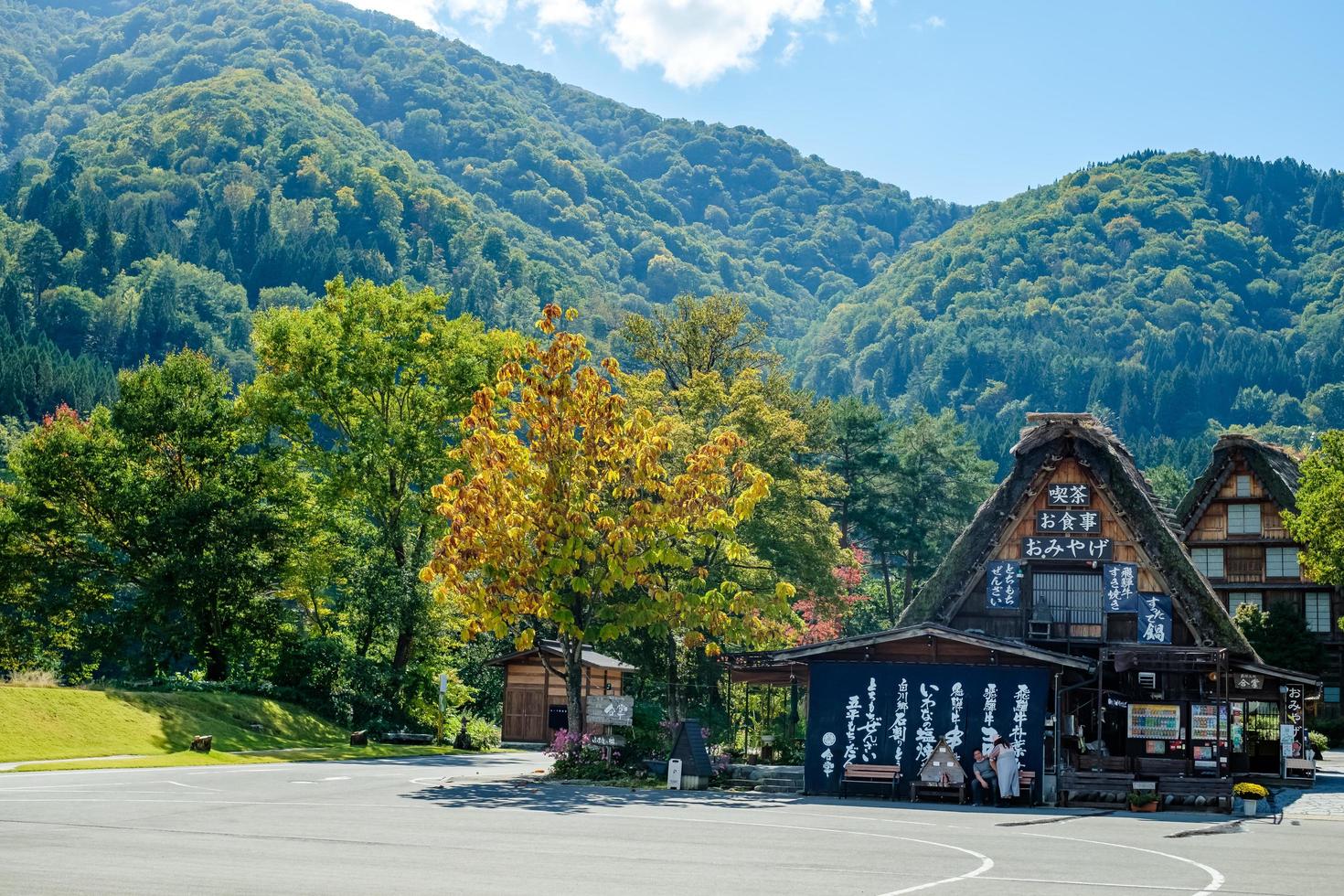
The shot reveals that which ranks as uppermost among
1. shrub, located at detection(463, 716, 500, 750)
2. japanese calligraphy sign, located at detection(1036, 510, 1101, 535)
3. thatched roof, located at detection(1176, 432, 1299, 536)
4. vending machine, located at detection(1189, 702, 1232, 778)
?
A: thatched roof, located at detection(1176, 432, 1299, 536)

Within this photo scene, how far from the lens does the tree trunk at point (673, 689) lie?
155 feet

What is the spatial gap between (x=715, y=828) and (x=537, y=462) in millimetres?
14063

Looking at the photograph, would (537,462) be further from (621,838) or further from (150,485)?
(150,485)

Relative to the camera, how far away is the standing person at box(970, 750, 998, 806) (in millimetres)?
31266

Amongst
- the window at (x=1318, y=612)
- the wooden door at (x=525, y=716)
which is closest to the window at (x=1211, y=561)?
the window at (x=1318, y=612)

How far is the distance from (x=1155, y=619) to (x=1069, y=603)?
7.68 ft

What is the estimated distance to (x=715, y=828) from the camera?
2331 cm

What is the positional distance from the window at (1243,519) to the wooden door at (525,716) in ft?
119

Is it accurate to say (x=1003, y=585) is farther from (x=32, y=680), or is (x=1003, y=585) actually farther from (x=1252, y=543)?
(x=1252, y=543)

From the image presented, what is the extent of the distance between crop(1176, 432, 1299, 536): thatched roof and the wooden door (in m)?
30.6

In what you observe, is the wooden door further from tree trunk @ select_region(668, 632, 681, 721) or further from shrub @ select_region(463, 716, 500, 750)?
tree trunk @ select_region(668, 632, 681, 721)

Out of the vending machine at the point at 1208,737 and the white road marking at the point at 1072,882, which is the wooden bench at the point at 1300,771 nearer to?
the vending machine at the point at 1208,737

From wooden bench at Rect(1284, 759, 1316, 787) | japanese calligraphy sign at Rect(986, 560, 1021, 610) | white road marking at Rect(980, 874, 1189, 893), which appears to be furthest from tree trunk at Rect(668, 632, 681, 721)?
white road marking at Rect(980, 874, 1189, 893)

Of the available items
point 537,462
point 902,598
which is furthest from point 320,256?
point 537,462
